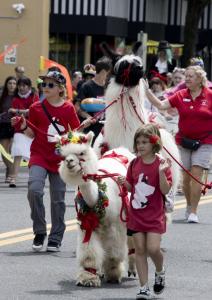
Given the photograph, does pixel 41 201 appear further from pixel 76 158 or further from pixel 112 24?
pixel 112 24

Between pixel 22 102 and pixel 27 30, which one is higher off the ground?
pixel 27 30

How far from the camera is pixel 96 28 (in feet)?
111

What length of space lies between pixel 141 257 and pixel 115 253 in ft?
2.50

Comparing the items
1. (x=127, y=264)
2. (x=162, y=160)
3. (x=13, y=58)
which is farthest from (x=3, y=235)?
(x=13, y=58)

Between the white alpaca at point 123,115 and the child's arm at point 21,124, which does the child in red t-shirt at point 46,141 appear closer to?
the child's arm at point 21,124

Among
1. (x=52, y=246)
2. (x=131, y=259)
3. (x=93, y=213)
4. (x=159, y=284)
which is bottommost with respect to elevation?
(x=52, y=246)

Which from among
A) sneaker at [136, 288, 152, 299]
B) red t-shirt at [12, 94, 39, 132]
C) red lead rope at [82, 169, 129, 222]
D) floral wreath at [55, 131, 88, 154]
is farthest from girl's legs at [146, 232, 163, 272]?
red t-shirt at [12, 94, 39, 132]

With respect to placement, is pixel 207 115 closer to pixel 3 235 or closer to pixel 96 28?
pixel 3 235

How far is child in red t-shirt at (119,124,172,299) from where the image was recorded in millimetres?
8594

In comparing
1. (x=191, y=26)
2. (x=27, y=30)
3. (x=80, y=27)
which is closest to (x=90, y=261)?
(x=191, y=26)

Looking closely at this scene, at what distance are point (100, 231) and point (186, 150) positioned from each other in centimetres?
457

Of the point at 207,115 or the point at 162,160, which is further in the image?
the point at 207,115

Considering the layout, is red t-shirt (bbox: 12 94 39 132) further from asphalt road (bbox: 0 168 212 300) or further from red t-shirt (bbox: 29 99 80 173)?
red t-shirt (bbox: 29 99 80 173)

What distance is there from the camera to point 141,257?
8.56 metres
